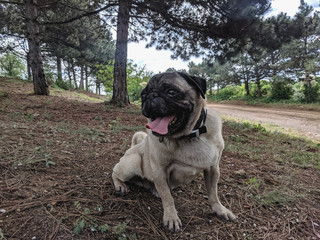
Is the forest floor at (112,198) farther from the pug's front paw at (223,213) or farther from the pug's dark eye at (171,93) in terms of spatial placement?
the pug's dark eye at (171,93)

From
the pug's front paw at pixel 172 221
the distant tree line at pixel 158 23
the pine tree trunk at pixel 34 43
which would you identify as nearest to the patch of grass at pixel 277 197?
the pug's front paw at pixel 172 221

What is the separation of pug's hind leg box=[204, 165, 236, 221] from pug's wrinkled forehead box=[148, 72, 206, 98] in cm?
81

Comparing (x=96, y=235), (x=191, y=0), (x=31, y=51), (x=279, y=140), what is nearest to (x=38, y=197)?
(x=96, y=235)

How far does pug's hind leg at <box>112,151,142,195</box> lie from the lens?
2209 mm

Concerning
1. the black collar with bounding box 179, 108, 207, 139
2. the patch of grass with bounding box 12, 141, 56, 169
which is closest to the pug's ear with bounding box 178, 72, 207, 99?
the black collar with bounding box 179, 108, 207, 139

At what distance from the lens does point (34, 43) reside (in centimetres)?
858

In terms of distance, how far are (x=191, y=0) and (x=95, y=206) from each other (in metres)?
7.81

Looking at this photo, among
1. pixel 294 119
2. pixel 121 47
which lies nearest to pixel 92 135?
pixel 121 47

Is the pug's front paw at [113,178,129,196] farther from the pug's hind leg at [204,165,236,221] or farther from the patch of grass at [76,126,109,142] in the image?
the patch of grass at [76,126,109,142]

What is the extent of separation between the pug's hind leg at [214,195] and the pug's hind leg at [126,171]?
0.79m

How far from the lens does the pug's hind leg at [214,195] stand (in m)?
1.95

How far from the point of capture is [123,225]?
1.59 m

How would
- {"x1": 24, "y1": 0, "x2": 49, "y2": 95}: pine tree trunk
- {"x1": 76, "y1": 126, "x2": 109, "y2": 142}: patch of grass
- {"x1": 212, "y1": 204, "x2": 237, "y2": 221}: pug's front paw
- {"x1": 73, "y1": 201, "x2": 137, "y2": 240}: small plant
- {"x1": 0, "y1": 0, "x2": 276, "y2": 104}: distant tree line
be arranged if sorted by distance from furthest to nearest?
{"x1": 24, "y1": 0, "x2": 49, "y2": 95}: pine tree trunk → {"x1": 0, "y1": 0, "x2": 276, "y2": 104}: distant tree line → {"x1": 76, "y1": 126, "x2": 109, "y2": 142}: patch of grass → {"x1": 212, "y1": 204, "x2": 237, "y2": 221}: pug's front paw → {"x1": 73, "y1": 201, "x2": 137, "y2": 240}: small plant

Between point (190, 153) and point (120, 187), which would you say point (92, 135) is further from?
point (190, 153)
